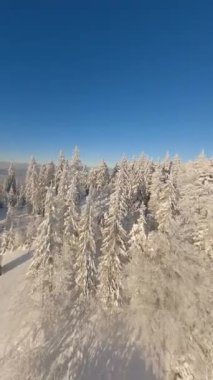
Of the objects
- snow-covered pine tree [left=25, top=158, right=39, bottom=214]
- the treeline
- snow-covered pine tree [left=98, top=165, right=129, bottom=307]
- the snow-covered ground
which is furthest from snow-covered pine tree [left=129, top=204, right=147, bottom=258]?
snow-covered pine tree [left=25, top=158, right=39, bottom=214]

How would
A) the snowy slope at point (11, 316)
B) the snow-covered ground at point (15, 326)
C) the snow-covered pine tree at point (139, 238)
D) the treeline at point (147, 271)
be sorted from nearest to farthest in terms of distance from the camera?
1. the snow-covered ground at point (15, 326)
2. the treeline at point (147, 271)
3. the snowy slope at point (11, 316)
4. the snow-covered pine tree at point (139, 238)

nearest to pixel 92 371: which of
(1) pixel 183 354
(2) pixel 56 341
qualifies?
(2) pixel 56 341

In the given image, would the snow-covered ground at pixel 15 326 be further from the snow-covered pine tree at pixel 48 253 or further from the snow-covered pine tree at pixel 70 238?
the snow-covered pine tree at pixel 70 238

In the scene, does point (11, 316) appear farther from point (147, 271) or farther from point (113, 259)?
point (147, 271)

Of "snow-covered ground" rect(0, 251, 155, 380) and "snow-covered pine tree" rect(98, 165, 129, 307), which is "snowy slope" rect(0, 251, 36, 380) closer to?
"snow-covered ground" rect(0, 251, 155, 380)

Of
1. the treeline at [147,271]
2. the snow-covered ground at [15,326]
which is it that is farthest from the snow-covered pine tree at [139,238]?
the snow-covered ground at [15,326]

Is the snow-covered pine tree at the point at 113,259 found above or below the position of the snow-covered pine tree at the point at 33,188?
below
